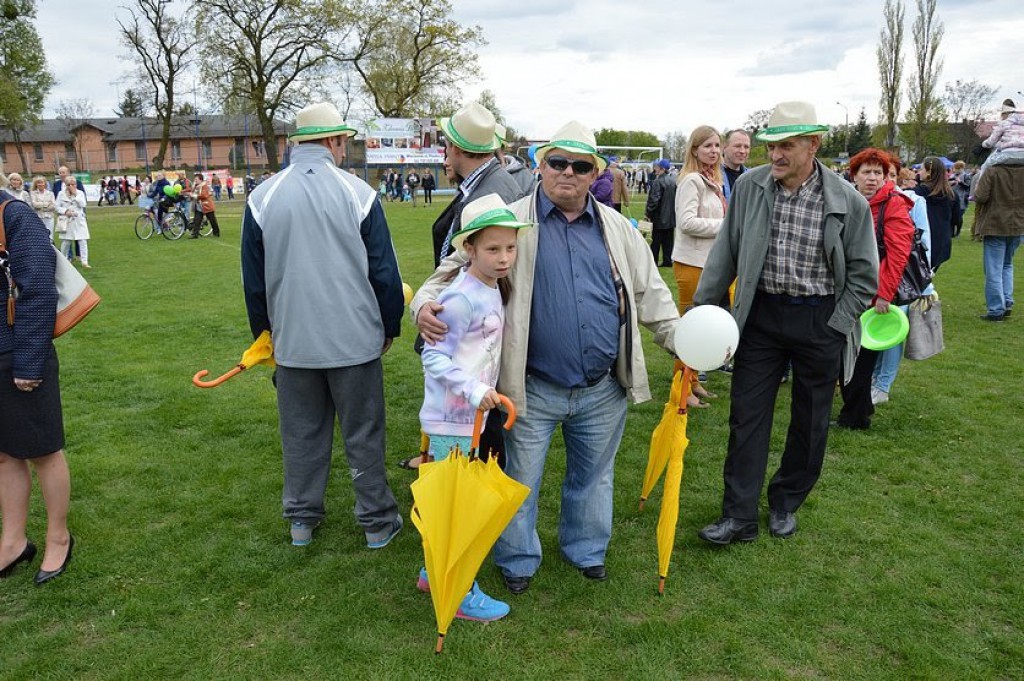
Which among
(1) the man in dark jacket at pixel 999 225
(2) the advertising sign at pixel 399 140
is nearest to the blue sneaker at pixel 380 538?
(1) the man in dark jacket at pixel 999 225

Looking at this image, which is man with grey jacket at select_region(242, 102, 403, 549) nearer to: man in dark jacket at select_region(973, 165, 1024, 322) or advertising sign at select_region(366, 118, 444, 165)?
man in dark jacket at select_region(973, 165, 1024, 322)

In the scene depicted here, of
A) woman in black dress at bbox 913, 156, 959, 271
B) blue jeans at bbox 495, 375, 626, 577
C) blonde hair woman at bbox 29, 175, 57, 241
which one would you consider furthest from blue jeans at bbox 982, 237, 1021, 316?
blonde hair woman at bbox 29, 175, 57, 241

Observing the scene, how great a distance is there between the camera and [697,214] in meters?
5.68

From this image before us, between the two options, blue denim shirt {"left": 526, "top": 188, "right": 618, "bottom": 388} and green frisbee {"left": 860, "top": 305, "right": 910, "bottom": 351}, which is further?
green frisbee {"left": 860, "top": 305, "right": 910, "bottom": 351}

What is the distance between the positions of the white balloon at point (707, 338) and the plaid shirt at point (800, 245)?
2.29 ft

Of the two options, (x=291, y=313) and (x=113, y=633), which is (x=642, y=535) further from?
(x=113, y=633)

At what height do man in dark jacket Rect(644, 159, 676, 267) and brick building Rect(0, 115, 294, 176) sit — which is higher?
brick building Rect(0, 115, 294, 176)

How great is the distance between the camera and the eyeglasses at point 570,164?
10.1ft

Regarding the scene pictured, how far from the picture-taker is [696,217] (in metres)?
5.64

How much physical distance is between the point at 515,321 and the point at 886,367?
408cm

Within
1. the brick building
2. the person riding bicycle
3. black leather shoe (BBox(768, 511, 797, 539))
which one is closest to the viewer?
black leather shoe (BBox(768, 511, 797, 539))

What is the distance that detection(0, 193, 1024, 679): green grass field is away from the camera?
9.97ft

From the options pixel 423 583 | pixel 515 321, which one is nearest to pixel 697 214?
pixel 515 321

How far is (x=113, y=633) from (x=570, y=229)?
257cm
